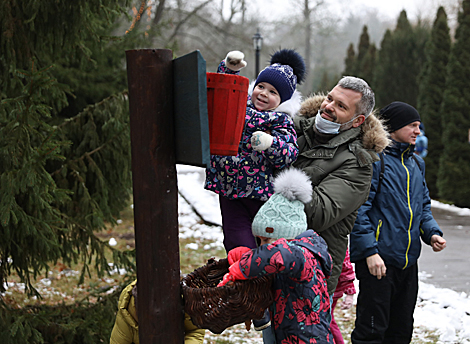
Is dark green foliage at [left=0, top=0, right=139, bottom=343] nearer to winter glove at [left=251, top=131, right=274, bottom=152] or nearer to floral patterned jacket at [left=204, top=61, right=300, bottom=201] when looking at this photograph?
floral patterned jacket at [left=204, top=61, right=300, bottom=201]

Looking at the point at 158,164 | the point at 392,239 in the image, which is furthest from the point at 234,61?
the point at 392,239

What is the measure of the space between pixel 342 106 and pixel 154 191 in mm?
1269

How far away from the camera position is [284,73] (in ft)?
8.96

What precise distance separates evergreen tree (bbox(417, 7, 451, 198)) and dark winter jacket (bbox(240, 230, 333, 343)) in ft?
38.4

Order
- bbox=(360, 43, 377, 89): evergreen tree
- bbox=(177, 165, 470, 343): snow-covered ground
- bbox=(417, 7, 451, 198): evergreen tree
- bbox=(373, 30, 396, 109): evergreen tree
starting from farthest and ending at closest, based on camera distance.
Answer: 1. bbox=(360, 43, 377, 89): evergreen tree
2. bbox=(373, 30, 396, 109): evergreen tree
3. bbox=(417, 7, 451, 198): evergreen tree
4. bbox=(177, 165, 470, 343): snow-covered ground

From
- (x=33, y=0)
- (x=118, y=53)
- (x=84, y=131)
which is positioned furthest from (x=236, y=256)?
(x=118, y=53)

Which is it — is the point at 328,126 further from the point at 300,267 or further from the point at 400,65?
the point at 400,65

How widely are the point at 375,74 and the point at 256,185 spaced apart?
1475 cm

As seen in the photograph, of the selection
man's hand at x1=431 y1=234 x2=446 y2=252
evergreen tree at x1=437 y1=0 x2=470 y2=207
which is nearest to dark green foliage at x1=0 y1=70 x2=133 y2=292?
man's hand at x1=431 y1=234 x2=446 y2=252

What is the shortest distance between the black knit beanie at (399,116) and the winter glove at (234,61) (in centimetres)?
141

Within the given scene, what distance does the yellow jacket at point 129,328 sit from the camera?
2.29 metres

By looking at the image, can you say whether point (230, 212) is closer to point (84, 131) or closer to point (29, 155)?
point (29, 155)

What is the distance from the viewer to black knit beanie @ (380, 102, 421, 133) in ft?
11.6

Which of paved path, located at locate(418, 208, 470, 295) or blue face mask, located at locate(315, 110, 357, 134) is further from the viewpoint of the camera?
paved path, located at locate(418, 208, 470, 295)
